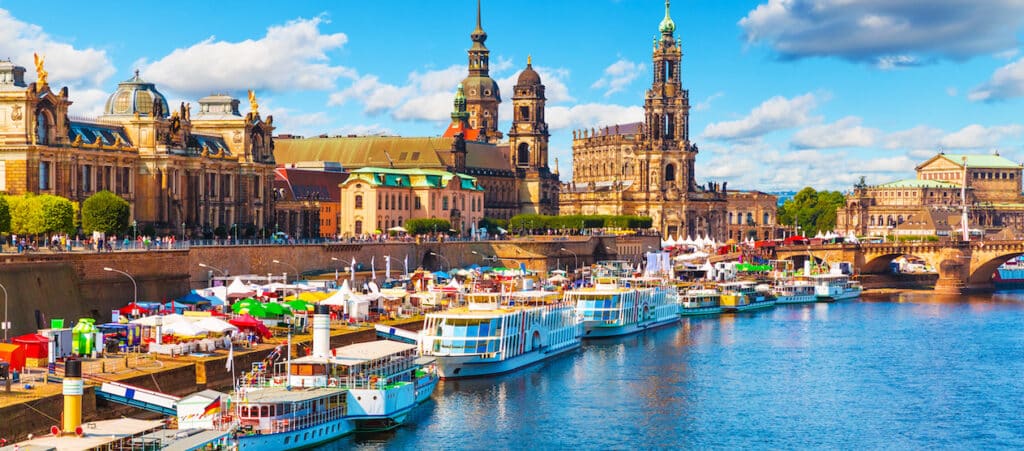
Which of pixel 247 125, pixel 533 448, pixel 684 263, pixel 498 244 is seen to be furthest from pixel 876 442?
pixel 684 263

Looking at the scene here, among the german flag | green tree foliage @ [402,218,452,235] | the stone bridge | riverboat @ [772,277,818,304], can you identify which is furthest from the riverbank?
the stone bridge

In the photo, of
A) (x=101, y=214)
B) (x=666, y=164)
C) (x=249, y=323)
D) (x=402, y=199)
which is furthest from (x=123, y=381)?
(x=666, y=164)

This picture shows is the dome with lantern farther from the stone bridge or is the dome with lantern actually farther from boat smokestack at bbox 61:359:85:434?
the stone bridge

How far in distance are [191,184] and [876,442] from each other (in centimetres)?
6137

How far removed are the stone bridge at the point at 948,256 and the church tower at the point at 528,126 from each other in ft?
137

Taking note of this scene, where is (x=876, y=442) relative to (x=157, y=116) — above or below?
below

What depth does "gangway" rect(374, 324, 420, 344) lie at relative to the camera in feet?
220

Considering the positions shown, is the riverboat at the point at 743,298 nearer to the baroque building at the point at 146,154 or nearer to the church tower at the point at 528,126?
the baroque building at the point at 146,154

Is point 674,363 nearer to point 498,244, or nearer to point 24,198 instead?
point 24,198

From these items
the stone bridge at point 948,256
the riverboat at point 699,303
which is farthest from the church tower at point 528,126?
A: the riverboat at point 699,303

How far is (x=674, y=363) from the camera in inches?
2950

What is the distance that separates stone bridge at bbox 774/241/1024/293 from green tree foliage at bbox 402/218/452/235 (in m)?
43.0

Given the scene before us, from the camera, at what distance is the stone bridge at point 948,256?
473ft

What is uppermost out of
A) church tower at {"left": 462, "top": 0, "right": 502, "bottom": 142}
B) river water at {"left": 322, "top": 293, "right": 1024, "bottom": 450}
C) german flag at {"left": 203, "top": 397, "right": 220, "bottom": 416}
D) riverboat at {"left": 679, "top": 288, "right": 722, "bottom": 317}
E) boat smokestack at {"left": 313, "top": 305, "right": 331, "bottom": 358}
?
church tower at {"left": 462, "top": 0, "right": 502, "bottom": 142}
